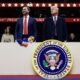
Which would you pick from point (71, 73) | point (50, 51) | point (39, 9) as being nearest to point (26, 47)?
point (50, 51)

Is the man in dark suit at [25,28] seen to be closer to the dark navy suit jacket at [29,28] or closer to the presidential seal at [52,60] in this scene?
the dark navy suit jacket at [29,28]

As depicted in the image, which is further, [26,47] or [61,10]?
[61,10]

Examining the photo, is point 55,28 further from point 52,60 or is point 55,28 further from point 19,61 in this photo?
Result: point 19,61

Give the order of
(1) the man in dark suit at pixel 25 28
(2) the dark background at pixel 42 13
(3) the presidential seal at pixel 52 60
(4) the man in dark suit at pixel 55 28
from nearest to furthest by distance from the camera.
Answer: (3) the presidential seal at pixel 52 60, (4) the man in dark suit at pixel 55 28, (1) the man in dark suit at pixel 25 28, (2) the dark background at pixel 42 13

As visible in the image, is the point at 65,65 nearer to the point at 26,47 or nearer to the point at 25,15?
the point at 26,47

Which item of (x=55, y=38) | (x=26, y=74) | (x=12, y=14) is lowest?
(x=26, y=74)

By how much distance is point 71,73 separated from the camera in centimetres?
932

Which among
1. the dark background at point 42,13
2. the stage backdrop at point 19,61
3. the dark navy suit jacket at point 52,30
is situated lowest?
the stage backdrop at point 19,61

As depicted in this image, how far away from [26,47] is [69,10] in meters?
6.65

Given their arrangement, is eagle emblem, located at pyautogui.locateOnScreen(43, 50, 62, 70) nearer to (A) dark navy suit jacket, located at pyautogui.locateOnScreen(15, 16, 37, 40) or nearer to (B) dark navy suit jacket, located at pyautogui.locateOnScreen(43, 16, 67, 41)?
(B) dark navy suit jacket, located at pyautogui.locateOnScreen(43, 16, 67, 41)

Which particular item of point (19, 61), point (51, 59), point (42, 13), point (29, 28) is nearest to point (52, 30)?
point (29, 28)

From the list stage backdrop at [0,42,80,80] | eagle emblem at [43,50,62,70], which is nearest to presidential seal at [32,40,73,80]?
eagle emblem at [43,50,62,70]

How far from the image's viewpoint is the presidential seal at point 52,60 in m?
9.27

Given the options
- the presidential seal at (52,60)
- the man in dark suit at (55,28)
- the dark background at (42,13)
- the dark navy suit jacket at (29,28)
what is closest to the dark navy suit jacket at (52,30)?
the man in dark suit at (55,28)
